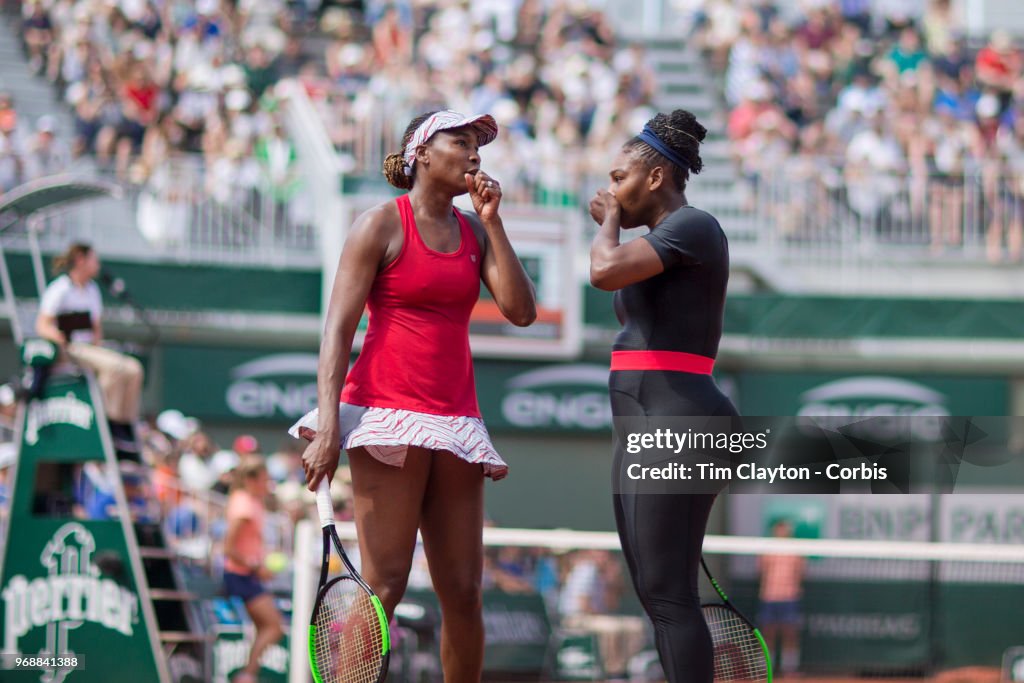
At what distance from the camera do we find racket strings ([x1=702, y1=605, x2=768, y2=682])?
526cm

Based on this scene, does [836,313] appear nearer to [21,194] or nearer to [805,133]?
[805,133]

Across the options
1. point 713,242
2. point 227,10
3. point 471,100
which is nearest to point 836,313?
point 471,100

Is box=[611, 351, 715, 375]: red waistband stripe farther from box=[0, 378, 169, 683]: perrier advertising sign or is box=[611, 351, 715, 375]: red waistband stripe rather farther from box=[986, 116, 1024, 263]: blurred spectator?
box=[986, 116, 1024, 263]: blurred spectator

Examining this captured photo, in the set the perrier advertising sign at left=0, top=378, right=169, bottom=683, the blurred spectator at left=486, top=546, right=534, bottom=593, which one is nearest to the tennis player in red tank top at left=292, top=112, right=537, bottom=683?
the blurred spectator at left=486, top=546, right=534, bottom=593

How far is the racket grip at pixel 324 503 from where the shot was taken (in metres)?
4.70

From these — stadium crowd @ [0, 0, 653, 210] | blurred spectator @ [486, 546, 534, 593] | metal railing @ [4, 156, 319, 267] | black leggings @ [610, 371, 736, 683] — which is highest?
stadium crowd @ [0, 0, 653, 210]

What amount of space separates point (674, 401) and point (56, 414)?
15.3ft

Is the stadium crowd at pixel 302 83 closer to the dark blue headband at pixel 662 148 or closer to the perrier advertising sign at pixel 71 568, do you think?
the perrier advertising sign at pixel 71 568

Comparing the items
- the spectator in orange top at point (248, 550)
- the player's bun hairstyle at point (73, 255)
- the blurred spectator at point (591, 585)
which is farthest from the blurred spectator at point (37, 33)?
the blurred spectator at point (591, 585)

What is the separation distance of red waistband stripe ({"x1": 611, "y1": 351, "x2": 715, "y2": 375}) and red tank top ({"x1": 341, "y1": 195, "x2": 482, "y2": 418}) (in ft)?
1.75

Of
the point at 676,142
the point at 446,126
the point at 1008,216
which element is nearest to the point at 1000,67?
the point at 1008,216

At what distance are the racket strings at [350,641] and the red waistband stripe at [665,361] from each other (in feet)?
3.64

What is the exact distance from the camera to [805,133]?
59.1ft

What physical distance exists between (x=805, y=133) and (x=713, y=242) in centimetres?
1357
